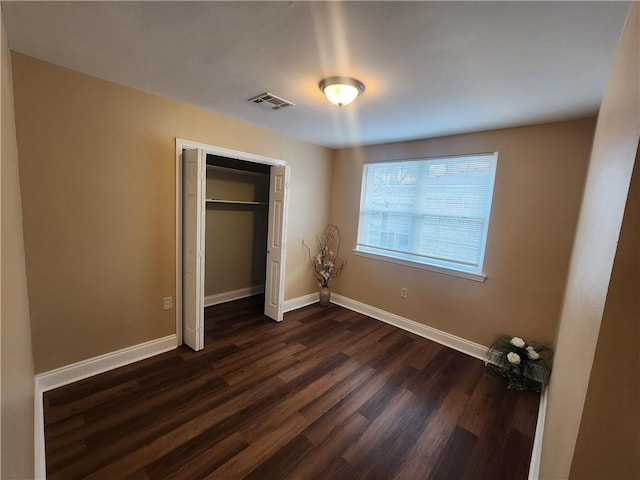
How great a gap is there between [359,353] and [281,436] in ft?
4.17

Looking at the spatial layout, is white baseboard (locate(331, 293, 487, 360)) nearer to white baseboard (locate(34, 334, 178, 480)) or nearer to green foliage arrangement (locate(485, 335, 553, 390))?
green foliage arrangement (locate(485, 335, 553, 390))

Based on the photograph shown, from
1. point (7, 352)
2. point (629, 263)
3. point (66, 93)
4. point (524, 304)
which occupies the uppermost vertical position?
point (66, 93)

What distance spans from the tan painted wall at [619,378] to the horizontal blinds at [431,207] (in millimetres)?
2405

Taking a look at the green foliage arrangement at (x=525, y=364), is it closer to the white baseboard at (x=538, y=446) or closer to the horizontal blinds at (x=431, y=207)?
the white baseboard at (x=538, y=446)

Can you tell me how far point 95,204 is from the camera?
7.08 ft

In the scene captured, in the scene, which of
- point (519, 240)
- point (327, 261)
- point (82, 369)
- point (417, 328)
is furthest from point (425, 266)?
point (82, 369)

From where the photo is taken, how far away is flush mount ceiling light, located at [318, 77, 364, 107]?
1.86m

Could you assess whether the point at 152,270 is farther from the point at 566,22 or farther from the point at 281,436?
the point at 566,22

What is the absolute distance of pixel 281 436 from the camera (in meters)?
1.78

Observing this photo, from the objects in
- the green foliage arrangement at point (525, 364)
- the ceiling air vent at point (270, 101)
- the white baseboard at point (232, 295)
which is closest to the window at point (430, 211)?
the green foliage arrangement at point (525, 364)

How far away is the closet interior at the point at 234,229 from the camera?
12.4ft

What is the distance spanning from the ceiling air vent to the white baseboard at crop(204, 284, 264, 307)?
2722mm

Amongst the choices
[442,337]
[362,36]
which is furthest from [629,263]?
[442,337]

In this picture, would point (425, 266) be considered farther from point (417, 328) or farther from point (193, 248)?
point (193, 248)
